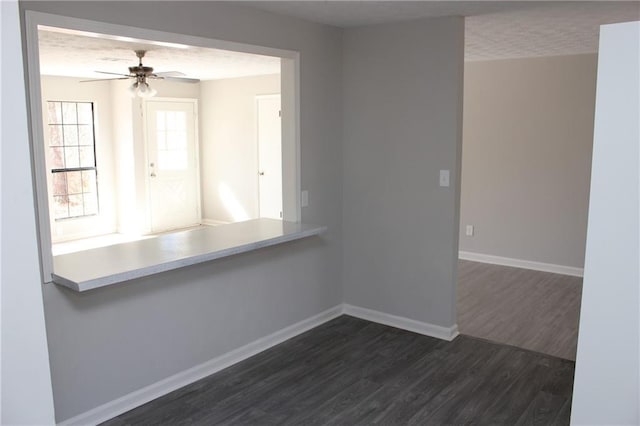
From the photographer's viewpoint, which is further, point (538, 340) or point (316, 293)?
point (316, 293)

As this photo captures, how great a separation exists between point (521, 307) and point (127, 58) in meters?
4.48

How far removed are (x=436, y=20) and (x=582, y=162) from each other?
272cm

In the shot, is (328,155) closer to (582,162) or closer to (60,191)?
(582,162)

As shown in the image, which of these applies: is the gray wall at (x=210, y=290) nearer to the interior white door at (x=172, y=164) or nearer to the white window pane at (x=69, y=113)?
the interior white door at (x=172, y=164)

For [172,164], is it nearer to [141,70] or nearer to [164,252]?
[141,70]

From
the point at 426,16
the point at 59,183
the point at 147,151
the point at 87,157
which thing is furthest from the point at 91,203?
the point at 426,16

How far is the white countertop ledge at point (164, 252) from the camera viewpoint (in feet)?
8.80

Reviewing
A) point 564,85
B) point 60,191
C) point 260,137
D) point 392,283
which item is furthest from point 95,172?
point 564,85

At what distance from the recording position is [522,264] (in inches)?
241

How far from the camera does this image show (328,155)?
4.38 meters

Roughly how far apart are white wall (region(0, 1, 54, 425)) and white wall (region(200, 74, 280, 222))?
265 inches

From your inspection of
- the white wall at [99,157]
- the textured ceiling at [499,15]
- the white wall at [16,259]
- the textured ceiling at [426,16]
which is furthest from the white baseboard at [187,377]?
the white wall at [99,157]

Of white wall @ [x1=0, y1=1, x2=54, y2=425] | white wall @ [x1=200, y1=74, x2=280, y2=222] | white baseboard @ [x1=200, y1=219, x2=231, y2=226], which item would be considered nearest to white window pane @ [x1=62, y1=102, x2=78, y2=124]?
white wall @ [x1=200, y1=74, x2=280, y2=222]

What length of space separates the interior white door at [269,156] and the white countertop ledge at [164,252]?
11.8 feet
